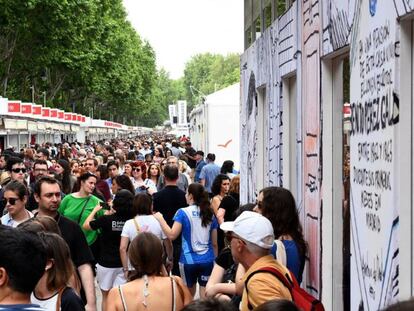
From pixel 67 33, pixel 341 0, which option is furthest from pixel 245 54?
pixel 67 33

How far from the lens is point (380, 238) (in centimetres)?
534

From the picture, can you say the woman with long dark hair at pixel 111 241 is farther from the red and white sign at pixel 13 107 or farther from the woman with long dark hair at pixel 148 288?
the red and white sign at pixel 13 107

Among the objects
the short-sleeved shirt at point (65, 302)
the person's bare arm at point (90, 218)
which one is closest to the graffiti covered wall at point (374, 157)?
the short-sleeved shirt at point (65, 302)

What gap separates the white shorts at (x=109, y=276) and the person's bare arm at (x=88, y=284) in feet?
8.09

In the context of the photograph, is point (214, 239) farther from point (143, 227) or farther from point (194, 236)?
point (143, 227)

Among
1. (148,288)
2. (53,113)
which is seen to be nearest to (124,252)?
(148,288)

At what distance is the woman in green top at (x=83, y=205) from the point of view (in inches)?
386

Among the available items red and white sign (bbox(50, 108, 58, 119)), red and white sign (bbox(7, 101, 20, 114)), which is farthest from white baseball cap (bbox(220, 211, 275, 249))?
red and white sign (bbox(50, 108, 58, 119))

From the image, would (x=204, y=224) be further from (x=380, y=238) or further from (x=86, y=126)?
(x=86, y=126)

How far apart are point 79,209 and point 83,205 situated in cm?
8

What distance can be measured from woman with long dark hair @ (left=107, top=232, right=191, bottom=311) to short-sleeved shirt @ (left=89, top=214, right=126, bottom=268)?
3398 millimetres

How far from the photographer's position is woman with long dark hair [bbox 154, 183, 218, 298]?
9.82m

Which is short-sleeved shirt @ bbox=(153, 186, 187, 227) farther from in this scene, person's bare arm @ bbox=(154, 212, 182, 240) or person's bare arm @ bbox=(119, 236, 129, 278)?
person's bare arm @ bbox=(119, 236, 129, 278)

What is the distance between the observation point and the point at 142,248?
598 cm
